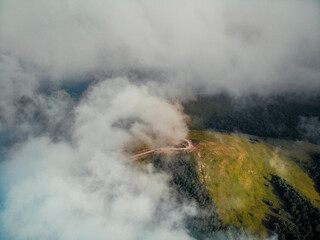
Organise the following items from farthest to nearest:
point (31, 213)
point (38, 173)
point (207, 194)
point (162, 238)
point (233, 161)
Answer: point (233, 161)
point (207, 194)
point (38, 173)
point (162, 238)
point (31, 213)

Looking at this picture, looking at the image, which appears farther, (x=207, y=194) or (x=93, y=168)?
(x=207, y=194)

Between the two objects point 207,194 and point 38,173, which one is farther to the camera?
point 207,194

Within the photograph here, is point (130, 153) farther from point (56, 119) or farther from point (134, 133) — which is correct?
point (56, 119)

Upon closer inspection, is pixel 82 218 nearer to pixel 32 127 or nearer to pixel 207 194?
pixel 207 194

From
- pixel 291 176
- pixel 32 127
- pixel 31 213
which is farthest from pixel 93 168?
pixel 291 176

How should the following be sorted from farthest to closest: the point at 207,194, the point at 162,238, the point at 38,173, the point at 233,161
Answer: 1. the point at 233,161
2. the point at 207,194
3. the point at 38,173
4. the point at 162,238

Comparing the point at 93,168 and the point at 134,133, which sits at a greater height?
the point at 93,168

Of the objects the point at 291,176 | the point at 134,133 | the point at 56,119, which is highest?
the point at 56,119

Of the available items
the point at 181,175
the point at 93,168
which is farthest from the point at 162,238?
the point at 93,168

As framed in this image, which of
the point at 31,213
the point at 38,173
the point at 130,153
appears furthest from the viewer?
the point at 130,153
